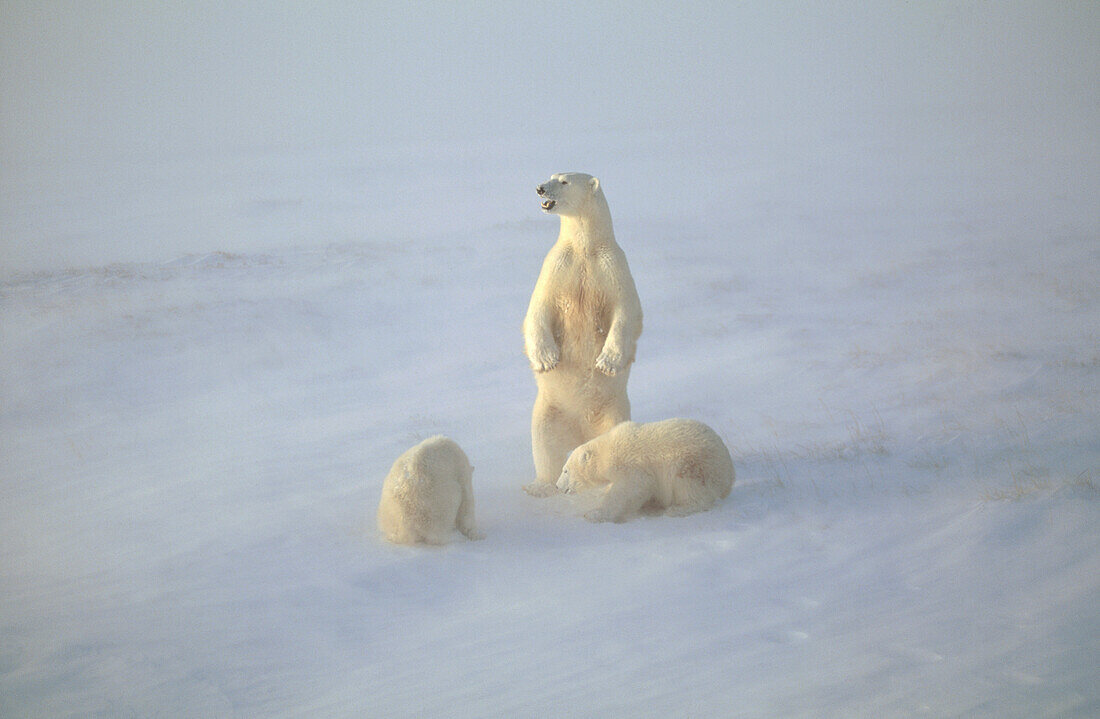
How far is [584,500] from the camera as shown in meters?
5.70

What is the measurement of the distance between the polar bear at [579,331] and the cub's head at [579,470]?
31 centimetres

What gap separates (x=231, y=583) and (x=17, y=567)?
1.18 metres

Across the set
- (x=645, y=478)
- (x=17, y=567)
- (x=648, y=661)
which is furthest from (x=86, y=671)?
(x=645, y=478)

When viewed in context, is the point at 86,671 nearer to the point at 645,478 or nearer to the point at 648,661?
the point at 648,661

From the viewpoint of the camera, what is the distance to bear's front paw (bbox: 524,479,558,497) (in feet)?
19.5

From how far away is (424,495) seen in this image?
16.5 ft

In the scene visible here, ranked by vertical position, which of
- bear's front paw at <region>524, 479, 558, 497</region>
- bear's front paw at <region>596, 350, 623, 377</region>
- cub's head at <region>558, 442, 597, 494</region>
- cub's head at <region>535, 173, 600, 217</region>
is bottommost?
bear's front paw at <region>524, 479, 558, 497</region>

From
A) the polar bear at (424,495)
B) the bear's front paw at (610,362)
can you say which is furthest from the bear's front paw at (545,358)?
the polar bear at (424,495)

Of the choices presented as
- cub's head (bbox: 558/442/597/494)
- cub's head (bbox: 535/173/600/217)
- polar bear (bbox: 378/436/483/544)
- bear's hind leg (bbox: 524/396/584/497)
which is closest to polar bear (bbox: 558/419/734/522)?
cub's head (bbox: 558/442/597/494)

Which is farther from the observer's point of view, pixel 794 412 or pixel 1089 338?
pixel 1089 338

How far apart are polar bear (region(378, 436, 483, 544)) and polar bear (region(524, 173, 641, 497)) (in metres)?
0.92

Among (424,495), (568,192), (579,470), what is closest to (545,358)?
(579,470)

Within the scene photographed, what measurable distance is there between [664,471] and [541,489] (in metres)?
0.90

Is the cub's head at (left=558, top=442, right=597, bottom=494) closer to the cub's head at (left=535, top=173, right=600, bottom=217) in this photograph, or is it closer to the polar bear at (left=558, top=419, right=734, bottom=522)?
the polar bear at (left=558, top=419, right=734, bottom=522)
